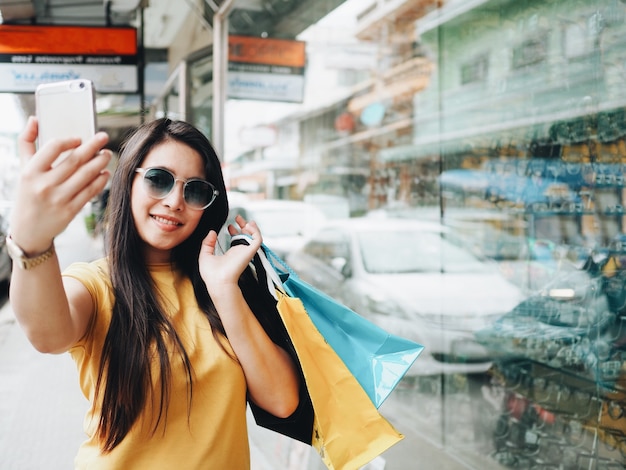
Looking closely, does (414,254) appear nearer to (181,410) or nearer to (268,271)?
(268,271)

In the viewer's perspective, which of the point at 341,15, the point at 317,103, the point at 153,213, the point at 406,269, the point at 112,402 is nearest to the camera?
the point at 112,402

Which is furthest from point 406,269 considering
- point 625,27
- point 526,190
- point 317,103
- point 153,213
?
point 153,213

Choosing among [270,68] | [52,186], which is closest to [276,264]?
[52,186]

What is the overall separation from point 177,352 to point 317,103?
23.1 ft

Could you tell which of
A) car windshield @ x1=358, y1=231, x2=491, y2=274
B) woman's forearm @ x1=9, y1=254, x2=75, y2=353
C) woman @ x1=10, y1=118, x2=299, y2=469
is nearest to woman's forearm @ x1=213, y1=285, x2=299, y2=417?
woman @ x1=10, y1=118, x2=299, y2=469

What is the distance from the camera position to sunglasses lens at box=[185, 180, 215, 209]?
157cm

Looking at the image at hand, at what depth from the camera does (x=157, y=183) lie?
5.07ft

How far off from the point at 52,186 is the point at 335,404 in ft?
2.78

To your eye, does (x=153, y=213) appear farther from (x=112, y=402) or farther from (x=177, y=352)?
(x=112, y=402)

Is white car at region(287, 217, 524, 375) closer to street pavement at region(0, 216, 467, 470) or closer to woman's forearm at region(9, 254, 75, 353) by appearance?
street pavement at region(0, 216, 467, 470)

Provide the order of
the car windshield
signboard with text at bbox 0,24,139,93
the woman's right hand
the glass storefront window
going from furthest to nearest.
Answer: signboard with text at bbox 0,24,139,93, the car windshield, the glass storefront window, the woman's right hand

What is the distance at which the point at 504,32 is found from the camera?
4.86m

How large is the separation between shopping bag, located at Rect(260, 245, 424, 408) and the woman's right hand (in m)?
0.61

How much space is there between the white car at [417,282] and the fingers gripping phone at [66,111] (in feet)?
12.6
